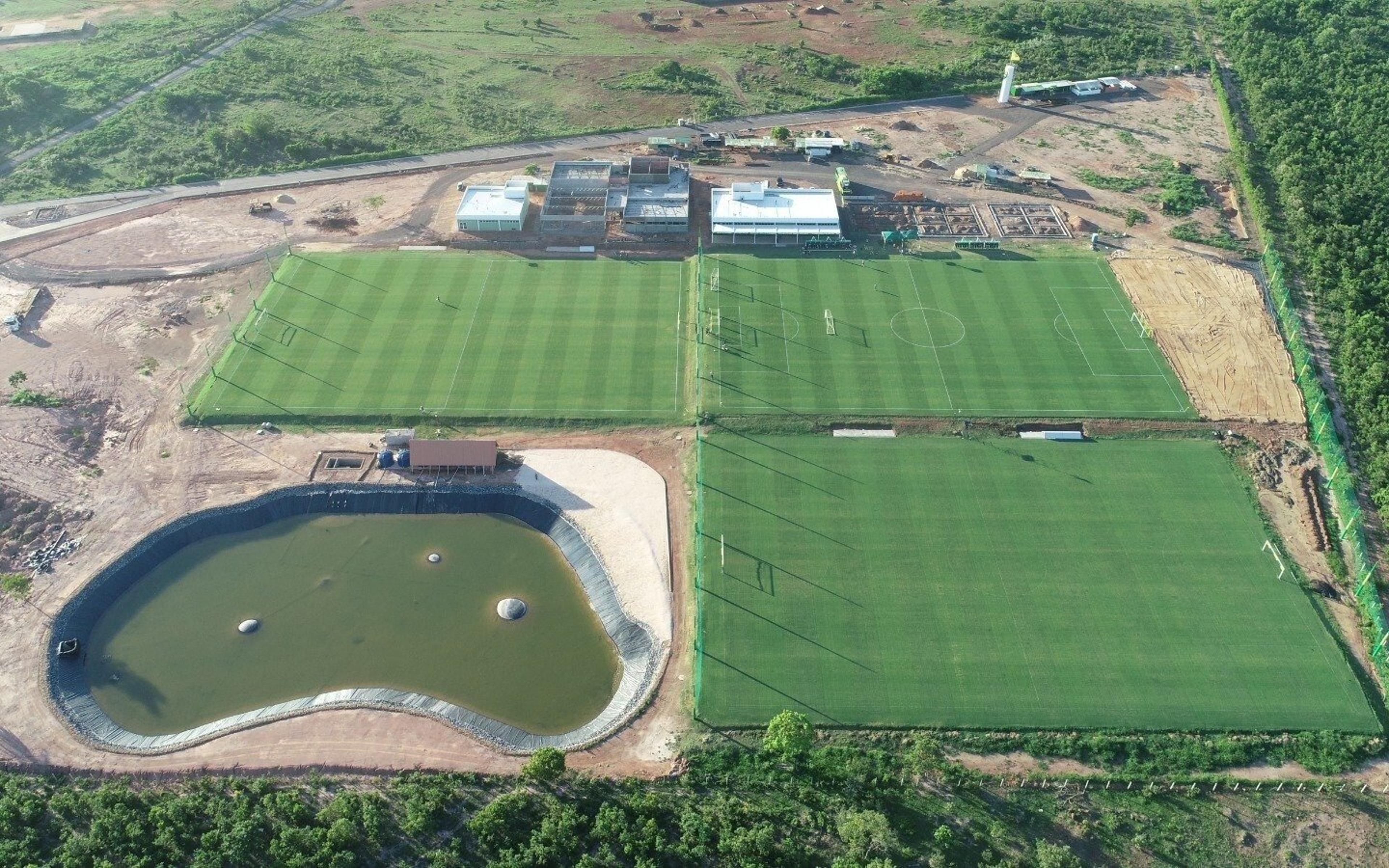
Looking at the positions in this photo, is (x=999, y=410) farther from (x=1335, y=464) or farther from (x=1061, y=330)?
(x=1335, y=464)

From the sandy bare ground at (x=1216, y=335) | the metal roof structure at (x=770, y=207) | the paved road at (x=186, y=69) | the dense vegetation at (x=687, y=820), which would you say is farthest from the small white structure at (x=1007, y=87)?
the paved road at (x=186, y=69)

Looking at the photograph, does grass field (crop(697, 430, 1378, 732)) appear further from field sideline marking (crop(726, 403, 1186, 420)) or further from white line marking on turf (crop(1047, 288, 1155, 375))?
white line marking on turf (crop(1047, 288, 1155, 375))

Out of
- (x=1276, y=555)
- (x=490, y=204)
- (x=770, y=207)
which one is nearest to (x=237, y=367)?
(x=490, y=204)

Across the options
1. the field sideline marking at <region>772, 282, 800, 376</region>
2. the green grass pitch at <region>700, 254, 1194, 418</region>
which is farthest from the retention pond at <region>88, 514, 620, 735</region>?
the field sideline marking at <region>772, 282, 800, 376</region>

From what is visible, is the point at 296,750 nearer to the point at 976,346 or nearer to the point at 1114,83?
the point at 976,346

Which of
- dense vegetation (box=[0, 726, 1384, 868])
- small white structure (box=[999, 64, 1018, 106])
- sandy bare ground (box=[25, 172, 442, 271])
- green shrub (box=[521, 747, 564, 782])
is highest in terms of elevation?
small white structure (box=[999, 64, 1018, 106])

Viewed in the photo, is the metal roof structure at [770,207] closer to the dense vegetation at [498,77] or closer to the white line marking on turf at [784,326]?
the white line marking on turf at [784,326]
